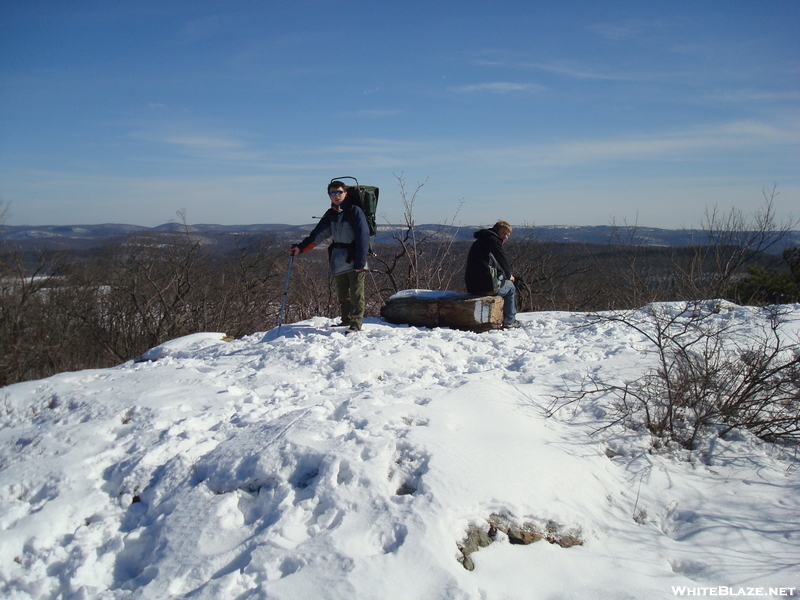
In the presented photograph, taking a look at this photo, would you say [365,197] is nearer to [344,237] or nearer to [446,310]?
[344,237]

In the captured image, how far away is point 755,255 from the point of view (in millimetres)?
11508

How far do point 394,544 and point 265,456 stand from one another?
120cm

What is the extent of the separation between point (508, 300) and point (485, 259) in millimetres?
762

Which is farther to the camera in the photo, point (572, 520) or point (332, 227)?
point (332, 227)

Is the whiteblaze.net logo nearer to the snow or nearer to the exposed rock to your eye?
the snow

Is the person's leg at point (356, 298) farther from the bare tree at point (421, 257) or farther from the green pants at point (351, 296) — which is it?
the bare tree at point (421, 257)

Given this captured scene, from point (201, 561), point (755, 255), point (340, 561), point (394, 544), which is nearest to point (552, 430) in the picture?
point (394, 544)

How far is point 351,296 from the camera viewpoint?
6.67 m

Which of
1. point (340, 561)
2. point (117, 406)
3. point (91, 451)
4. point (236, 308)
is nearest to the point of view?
point (340, 561)

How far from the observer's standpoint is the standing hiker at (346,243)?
6410mm

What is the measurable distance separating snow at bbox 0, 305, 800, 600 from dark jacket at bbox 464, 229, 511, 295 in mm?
2457

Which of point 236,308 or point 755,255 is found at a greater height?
point 755,255

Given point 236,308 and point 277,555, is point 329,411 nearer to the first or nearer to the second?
point 277,555

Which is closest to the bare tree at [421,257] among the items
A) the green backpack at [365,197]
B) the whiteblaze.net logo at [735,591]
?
the green backpack at [365,197]
